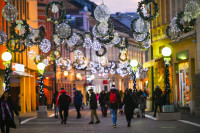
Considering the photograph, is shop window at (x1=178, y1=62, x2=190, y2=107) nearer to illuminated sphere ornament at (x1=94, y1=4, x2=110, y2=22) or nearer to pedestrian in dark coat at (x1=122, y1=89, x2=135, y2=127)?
illuminated sphere ornament at (x1=94, y1=4, x2=110, y2=22)

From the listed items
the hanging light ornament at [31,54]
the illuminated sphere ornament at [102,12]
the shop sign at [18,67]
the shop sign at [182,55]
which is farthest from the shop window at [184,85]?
the hanging light ornament at [31,54]

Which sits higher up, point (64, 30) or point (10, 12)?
point (10, 12)

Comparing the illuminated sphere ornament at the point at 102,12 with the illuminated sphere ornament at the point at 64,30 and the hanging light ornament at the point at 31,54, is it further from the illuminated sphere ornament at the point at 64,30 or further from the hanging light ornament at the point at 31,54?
the hanging light ornament at the point at 31,54

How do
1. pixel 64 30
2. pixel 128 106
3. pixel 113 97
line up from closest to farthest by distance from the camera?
pixel 128 106 < pixel 113 97 < pixel 64 30

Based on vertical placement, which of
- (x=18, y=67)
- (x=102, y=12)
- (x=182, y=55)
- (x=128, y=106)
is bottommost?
(x=128, y=106)

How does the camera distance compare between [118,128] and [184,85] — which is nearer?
[118,128]

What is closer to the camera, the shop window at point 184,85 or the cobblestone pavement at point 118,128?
the cobblestone pavement at point 118,128

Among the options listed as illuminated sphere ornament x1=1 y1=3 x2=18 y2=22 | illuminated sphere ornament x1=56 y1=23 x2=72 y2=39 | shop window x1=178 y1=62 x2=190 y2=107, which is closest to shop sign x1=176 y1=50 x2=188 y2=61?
shop window x1=178 y1=62 x2=190 y2=107

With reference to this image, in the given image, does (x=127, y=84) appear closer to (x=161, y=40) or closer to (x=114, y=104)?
(x=161, y=40)

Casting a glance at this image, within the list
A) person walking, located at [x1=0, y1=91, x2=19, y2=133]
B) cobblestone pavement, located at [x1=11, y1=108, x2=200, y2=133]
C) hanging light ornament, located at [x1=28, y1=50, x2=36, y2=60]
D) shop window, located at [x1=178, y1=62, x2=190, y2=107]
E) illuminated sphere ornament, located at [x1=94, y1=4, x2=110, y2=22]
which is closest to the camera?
person walking, located at [x1=0, y1=91, x2=19, y2=133]

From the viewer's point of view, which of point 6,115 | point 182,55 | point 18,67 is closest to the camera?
point 6,115

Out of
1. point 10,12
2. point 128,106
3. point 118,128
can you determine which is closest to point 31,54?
point 10,12

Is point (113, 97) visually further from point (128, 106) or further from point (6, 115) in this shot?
point (6, 115)

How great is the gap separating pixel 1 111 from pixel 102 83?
9107 cm
